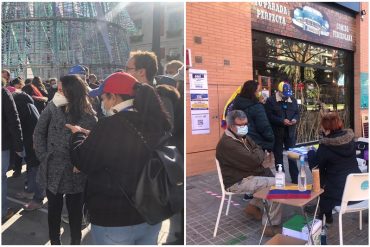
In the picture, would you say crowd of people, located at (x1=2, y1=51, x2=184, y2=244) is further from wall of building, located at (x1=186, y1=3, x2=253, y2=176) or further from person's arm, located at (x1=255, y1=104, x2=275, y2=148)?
wall of building, located at (x1=186, y1=3, x2=253, y2=176)

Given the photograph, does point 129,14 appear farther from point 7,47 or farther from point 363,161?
point 363,161

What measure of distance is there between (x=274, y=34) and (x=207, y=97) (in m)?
2.23

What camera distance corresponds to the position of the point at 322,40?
788cm

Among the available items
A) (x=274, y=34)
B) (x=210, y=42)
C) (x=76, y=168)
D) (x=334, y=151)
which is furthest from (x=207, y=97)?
(x=76, y=168)

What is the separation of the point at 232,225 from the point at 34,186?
205cm

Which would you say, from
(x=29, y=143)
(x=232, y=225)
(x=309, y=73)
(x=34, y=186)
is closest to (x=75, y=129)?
(x=29, y=143)

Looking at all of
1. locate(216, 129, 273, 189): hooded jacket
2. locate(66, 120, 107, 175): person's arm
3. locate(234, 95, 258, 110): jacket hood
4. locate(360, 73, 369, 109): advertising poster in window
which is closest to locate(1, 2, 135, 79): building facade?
locate(66, 120, 107, 175): person's arm

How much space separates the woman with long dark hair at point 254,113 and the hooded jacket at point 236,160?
0.75 m

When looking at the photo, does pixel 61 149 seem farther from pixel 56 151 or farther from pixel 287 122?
pixel 287 122

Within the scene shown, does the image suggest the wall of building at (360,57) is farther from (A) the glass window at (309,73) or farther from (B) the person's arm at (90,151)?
(B) the person's arm at (90,151)

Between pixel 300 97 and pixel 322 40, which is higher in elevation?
pixel 322 40

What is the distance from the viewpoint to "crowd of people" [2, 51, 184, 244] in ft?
8.01

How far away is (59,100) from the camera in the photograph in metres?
2.68

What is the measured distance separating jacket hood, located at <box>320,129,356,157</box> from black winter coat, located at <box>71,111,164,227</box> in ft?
5.53
